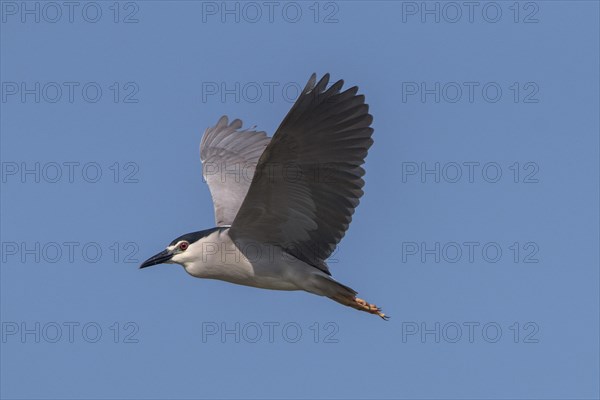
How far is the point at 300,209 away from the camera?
556 inches

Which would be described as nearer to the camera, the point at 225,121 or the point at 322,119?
the point at 322,119

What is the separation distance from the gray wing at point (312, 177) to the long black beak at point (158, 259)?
94 cm

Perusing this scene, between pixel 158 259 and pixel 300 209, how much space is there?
191cm

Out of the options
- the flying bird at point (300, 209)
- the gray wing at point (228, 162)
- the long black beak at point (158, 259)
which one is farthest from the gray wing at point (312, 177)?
the gray wing at point (228, 162)

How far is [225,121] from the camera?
1792 centimetres

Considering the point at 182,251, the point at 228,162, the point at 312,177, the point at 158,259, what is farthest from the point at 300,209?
the point at 228,162

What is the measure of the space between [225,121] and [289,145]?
4.76m

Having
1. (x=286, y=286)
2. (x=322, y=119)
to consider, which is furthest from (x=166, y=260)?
(x=322, y=119)

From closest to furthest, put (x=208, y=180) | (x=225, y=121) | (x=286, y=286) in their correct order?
(x=286, y=286) < (x=208, y=180) < (x=225, y=121)

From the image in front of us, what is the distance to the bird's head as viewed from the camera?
47.1 ft

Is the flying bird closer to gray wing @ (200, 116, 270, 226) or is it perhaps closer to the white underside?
the white underside

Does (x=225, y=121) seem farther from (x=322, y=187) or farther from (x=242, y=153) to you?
(x=322, y=187)

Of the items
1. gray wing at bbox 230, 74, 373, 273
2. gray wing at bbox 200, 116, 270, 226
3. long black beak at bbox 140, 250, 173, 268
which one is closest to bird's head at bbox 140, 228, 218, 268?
long black beak at bbox 140, 250, 173, 268

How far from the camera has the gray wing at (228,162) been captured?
16109 mm
